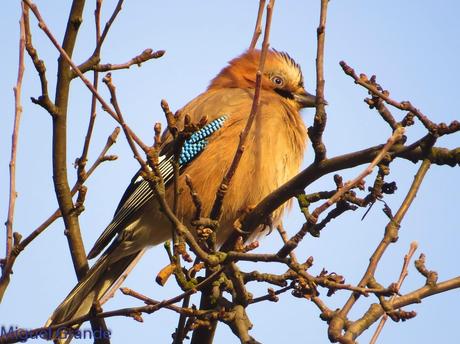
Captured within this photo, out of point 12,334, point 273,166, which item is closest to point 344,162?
point 12,334

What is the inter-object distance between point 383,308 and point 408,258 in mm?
1134

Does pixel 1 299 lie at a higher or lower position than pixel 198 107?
lower

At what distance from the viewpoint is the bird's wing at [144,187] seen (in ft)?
A: 23.4

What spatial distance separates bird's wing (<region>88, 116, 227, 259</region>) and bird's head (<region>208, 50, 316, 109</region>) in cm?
138

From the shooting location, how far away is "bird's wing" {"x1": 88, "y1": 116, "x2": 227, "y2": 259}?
7.13 metres

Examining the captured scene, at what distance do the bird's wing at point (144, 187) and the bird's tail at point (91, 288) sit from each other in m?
0.22

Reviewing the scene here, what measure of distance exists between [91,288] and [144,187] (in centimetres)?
116

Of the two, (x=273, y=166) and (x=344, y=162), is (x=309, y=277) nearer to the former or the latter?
(x=344, y=162)

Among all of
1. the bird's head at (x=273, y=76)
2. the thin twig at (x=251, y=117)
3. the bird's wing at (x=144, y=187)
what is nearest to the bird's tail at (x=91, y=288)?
the bird's wing at (x=144, y=187)

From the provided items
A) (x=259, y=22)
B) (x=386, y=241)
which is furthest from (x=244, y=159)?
(x=386, y=241)

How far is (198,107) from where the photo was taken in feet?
25.7

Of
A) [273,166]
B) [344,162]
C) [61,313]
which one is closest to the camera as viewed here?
[344,162]

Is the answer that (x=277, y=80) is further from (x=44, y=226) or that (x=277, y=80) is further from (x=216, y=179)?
(x=44, y=226)

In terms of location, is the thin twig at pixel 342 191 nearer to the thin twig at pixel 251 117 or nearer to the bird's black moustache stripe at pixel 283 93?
the thin twig at pixel 251 117
